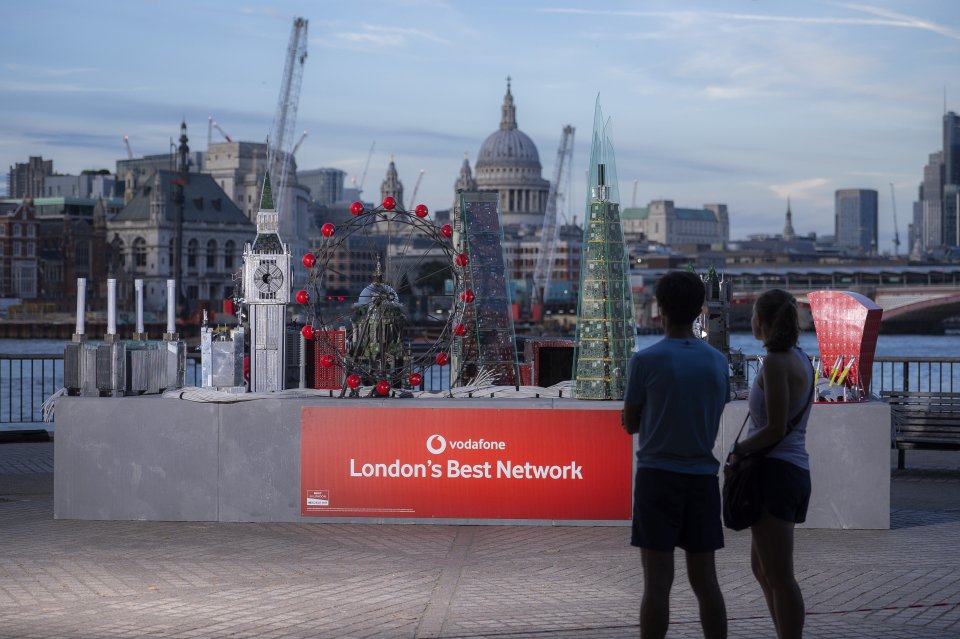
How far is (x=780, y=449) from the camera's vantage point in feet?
21.5

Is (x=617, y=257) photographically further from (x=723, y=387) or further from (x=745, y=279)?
(x=745, y=279)

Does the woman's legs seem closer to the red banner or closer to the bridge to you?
the red banner

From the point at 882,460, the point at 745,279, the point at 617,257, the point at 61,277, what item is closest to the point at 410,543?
the point at 617,257

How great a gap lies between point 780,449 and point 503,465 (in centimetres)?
456

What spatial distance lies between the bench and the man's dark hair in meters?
8.42

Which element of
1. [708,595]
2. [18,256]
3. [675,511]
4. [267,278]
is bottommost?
[708,595]

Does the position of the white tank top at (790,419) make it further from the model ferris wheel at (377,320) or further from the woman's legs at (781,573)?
the model ferris wheel at (377,320)

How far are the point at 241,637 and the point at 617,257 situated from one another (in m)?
5.04

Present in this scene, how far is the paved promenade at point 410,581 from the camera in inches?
302

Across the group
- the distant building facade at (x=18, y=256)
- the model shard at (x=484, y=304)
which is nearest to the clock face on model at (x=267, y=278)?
the model shard at (x=484, y=304)

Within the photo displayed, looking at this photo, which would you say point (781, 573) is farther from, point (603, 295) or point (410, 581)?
point (603, 295)

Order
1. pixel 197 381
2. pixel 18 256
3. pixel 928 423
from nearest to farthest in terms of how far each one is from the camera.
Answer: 1. pixel 928 423
2. pixel 197 381
3. pixel 18 256

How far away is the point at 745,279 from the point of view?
170625 mm

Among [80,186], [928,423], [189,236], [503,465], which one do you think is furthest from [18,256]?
[503,465]
